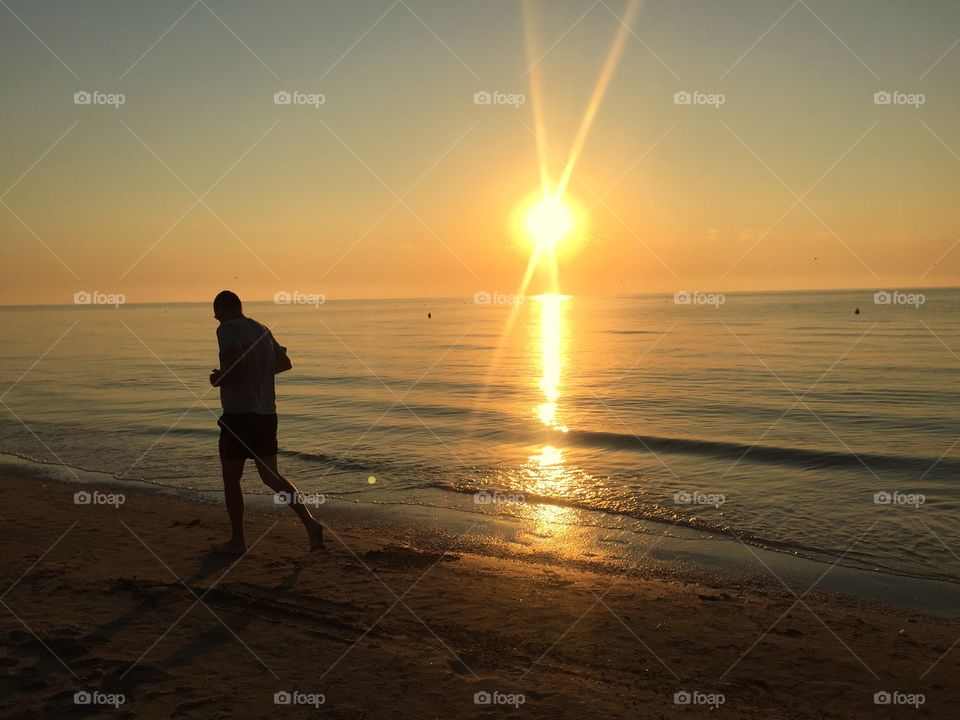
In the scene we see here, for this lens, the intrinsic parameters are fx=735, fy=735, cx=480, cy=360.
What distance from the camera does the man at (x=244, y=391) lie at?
20.4ft

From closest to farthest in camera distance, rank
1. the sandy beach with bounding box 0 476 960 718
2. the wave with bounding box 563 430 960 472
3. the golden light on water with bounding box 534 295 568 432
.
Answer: the sandy beach with bounding box 0 476 960 718, the wave with bounding box 563 430 960 472, the golden light on water with bounding box 534 295 568 432

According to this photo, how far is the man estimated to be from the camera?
6203mm

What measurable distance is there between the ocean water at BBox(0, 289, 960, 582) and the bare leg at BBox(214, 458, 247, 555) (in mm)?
3012

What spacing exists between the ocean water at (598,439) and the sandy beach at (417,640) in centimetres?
250

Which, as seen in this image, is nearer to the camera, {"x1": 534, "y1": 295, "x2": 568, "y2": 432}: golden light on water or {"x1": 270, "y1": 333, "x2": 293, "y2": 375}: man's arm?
{"x1": 270, "y1": 333, "x2": 293, "y2": 375}: man's arm

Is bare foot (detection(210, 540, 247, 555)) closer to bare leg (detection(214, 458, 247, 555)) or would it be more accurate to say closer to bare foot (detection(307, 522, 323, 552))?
bare leg (detection(214, 458, 247, 555))

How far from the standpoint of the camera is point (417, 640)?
5.03 metres

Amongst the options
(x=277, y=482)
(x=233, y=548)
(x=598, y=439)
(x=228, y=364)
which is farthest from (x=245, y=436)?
(x=598, y=439)

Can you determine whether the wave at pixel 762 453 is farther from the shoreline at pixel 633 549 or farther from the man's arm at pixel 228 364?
the man's arm at pixel 228 364

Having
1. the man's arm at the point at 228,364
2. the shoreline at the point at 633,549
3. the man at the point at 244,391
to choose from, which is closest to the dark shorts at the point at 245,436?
the man at the point at 244,391

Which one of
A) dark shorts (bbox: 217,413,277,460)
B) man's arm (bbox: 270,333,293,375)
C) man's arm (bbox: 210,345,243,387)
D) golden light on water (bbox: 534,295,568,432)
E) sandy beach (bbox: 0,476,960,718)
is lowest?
sandy beach (bbox: 0,476,960,718)

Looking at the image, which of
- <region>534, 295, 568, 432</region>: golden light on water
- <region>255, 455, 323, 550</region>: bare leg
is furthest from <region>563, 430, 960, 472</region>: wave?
<region>255, 455, 323, 550</region>: bare leg

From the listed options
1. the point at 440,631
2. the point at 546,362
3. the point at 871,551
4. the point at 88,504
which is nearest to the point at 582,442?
the point at 871,551

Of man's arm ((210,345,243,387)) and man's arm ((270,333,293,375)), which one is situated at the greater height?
man's arm ((270,333,293,375))
